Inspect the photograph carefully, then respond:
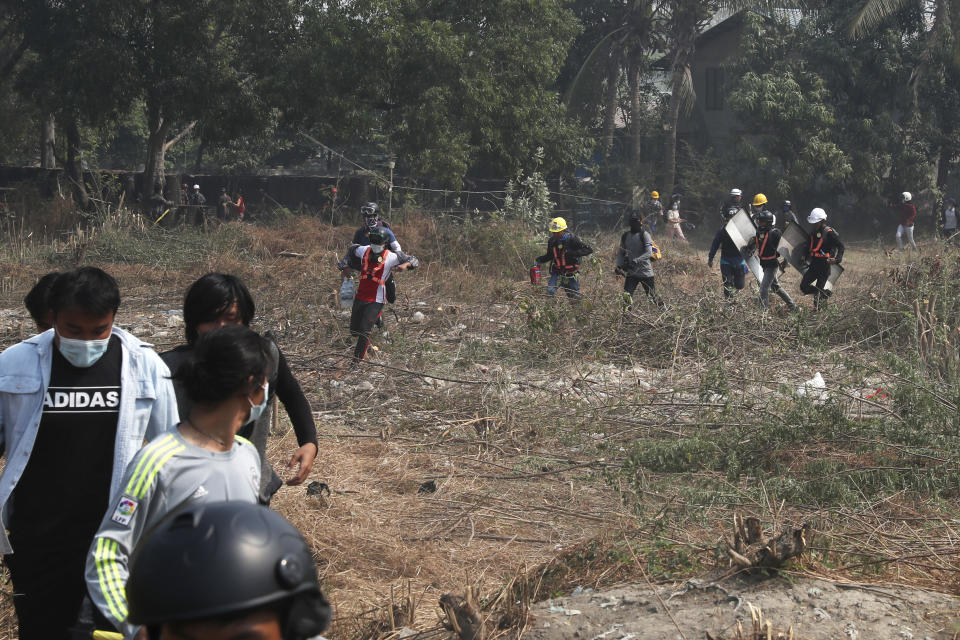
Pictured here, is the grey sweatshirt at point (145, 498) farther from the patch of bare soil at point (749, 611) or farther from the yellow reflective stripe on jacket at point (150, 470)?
the patch of bare soil at point (749, 611)

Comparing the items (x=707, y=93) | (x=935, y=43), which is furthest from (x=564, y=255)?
(x=707, y=93)

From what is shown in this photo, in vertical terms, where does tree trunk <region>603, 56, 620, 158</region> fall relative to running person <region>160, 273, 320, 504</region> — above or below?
above

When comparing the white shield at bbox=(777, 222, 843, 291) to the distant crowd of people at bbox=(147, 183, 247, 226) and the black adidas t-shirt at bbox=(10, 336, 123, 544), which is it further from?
the distant crowd of people at bbox=(147, 183, 247, 226)

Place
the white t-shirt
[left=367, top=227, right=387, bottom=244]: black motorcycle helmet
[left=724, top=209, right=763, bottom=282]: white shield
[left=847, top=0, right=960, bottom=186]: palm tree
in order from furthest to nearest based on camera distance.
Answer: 1. [left=847, top=0, right=960, bottom=186]: palm tree
2. the white t-shirt
3. [left=724, top=209, right=763, bottom=282]: white shield
4. [left=367, top=227, right=387, bottom=244]: black motorcycle helmet

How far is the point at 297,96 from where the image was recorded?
734 inches

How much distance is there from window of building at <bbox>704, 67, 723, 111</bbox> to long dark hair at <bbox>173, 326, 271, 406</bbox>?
2778cm

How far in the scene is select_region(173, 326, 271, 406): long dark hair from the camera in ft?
6.89

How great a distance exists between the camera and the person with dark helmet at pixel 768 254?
35.8ft

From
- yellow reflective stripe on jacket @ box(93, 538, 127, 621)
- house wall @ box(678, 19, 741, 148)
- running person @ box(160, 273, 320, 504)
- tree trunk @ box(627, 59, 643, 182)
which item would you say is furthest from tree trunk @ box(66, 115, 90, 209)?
yellow reflective stripe on jacket @ box(93, 538, 127, 621)

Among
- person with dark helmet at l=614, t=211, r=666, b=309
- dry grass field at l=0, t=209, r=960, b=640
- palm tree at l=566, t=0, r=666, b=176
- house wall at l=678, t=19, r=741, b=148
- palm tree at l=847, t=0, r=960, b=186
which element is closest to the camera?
dry grass field at l=0, t=209, r=960, b=640

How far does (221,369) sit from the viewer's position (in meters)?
2.10

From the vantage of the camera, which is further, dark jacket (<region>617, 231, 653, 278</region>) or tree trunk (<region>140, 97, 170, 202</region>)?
tree trunk (<region>140, 97, 170, 202</region>)

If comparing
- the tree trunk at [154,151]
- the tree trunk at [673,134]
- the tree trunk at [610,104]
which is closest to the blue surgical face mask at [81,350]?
the tree trunk at [154,151]

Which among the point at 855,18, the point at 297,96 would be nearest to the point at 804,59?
the point at 855,18
